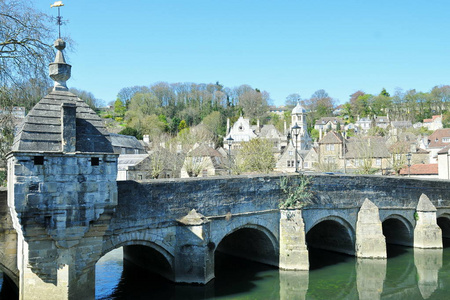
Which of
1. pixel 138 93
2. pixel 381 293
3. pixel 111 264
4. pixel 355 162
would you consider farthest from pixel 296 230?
pixel 138 93

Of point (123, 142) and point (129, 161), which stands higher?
point (123, 142)

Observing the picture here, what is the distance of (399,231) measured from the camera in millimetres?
24562

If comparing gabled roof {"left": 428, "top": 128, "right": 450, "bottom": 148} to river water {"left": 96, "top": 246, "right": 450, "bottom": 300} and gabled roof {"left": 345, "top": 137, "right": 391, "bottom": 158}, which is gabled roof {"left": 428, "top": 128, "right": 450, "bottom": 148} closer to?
gabled roof {"left": 345, "top": 137, "right": 391, "bottom": 158}

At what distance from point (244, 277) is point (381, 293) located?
221 inches

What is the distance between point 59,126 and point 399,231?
2020cm

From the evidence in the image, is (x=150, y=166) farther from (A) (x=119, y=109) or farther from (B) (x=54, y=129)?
(A) (x=119, y=109)

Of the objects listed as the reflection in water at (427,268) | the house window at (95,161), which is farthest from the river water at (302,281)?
the house window at (95,161)

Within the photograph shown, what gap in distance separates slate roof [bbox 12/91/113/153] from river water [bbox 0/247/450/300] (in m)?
6.71

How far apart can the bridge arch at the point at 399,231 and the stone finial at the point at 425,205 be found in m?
1.06

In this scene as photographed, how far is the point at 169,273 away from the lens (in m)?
16.7

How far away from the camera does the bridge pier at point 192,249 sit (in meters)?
15.6

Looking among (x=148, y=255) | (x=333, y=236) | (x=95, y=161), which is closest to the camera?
(x=95, y=161)

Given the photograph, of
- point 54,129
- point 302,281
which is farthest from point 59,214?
point 302,281

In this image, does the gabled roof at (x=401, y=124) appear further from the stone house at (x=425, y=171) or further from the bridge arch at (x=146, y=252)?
the bridge arch at (x=146, y=252)
